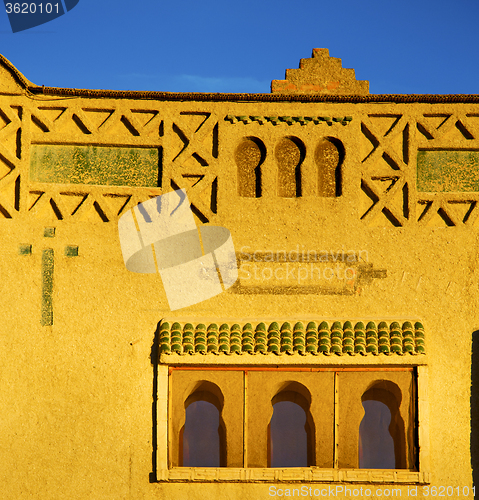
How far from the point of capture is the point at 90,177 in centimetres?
768

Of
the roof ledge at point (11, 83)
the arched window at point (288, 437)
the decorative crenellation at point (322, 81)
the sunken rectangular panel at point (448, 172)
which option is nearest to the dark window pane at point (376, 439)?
the arched window at point (288, 437)

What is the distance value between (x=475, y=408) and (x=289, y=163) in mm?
3673

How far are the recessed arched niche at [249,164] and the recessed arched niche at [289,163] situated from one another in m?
0.24

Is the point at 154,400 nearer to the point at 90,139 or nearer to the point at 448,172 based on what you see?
the point at 90,139

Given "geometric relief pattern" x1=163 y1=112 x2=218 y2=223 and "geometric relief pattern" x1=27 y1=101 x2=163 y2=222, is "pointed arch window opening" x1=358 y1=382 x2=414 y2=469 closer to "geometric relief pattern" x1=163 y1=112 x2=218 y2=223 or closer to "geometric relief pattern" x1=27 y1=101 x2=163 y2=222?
"geometric relief pattern" x1=163 y1=112 x2=218 y2=223

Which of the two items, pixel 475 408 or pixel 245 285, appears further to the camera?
pixel 245 285

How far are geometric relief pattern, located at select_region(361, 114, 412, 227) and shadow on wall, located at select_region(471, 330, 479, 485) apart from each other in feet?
5.58

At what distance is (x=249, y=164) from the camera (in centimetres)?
781

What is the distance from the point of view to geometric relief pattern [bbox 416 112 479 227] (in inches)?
301

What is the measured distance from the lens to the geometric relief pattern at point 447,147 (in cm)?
764

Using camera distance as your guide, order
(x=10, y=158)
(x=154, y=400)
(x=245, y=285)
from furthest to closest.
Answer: (x=10, y=158) → (x=245, y=285) → (x=154, y=400)

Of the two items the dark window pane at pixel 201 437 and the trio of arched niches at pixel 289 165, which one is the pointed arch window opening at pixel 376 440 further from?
the trio of arched niches at pixel 289 165

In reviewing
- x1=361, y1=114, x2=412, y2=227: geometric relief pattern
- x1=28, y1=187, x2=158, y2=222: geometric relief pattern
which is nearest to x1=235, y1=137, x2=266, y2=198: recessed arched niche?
x1=28, y1=187, x2=158, y2=222: geometric relief pattern

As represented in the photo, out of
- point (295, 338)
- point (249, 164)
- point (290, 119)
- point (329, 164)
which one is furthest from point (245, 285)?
point (290, 119)
